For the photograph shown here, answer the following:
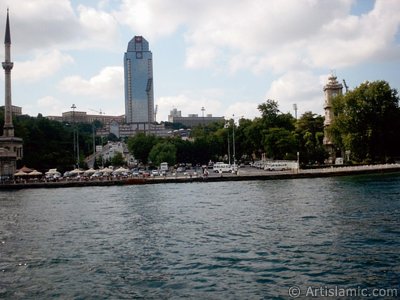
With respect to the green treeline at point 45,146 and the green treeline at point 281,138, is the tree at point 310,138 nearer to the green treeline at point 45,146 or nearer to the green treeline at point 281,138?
the green treeline at point 281,138

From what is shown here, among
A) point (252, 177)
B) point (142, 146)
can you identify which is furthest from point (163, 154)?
point (252, 177)

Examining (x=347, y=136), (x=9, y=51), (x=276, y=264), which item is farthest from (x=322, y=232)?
(x=9, y=51)

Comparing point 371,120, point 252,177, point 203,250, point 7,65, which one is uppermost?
point 7,65

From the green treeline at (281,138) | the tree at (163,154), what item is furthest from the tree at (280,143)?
the tree at (163,154)

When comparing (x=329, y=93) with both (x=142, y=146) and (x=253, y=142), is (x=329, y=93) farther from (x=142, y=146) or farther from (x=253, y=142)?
(x=142, y=146)

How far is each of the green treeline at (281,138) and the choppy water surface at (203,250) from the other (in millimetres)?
43198

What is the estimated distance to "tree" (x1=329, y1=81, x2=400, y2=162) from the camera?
75.5 meters

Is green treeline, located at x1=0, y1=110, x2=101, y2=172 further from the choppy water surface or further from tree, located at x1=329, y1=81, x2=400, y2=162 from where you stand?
the choppy water surface

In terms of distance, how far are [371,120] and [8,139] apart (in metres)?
66.1

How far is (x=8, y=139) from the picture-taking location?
301 ft

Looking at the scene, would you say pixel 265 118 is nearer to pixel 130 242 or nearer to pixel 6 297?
pixel 130 242

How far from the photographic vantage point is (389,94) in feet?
251

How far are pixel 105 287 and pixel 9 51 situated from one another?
99282mm

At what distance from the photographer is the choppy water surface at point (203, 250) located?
50.4ft
